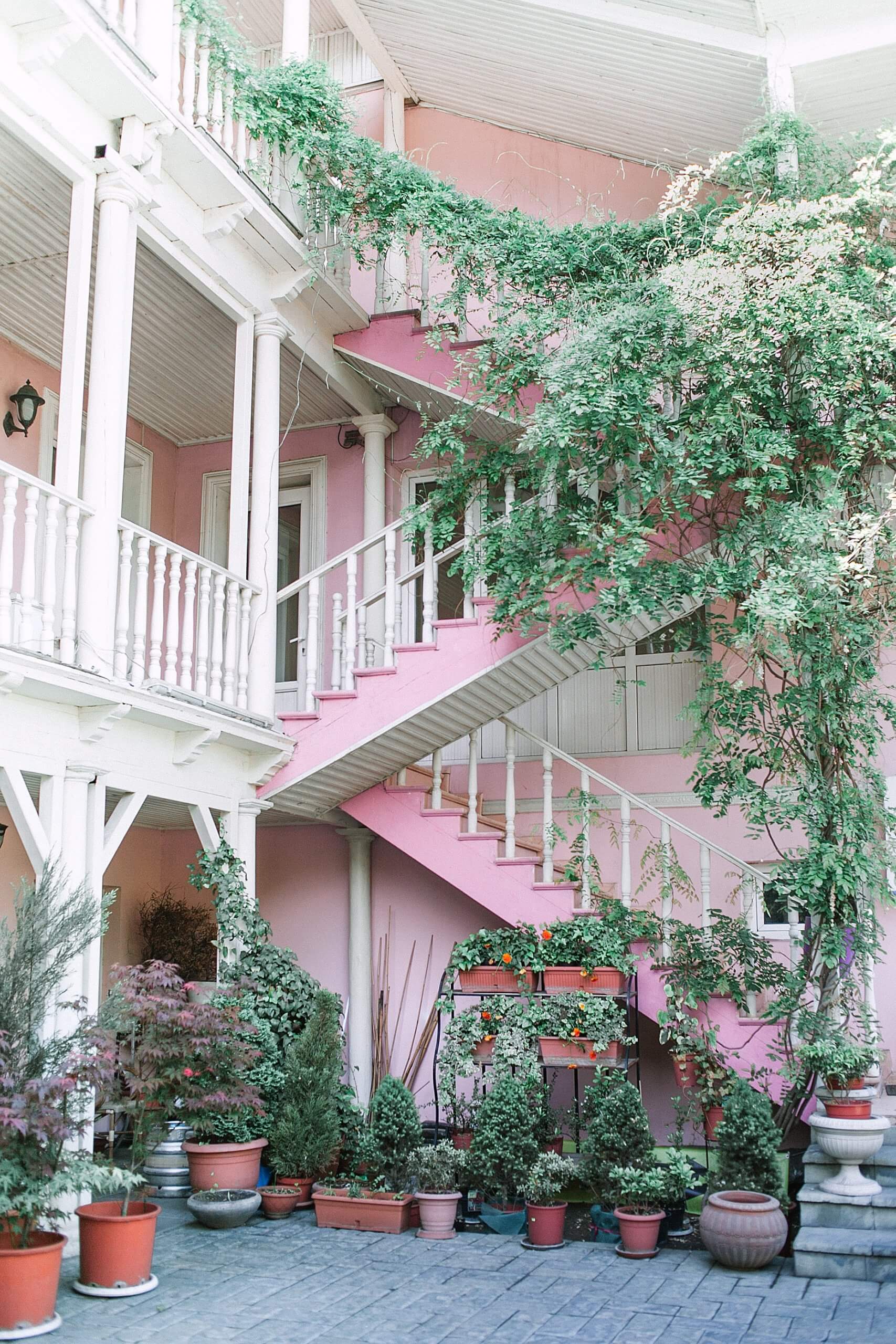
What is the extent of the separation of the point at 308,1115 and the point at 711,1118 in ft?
7.78

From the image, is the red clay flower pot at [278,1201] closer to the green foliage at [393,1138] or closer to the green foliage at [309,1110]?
the green foliage at [309,1110]

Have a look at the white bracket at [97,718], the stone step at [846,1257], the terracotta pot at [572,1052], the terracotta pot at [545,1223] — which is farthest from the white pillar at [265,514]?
the stone step at [846,1257]

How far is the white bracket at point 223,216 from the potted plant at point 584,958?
4887mm

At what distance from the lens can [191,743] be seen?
24.5 ft

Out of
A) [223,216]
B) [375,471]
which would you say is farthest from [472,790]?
[223,216]

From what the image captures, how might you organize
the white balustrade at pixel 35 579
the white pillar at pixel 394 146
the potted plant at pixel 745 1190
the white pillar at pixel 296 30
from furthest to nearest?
the white pillar at pixel 394 146
the white pillar at pixel 296 30
the white balustrade at pixel 35 579
the potted plant at pixel 745 1190

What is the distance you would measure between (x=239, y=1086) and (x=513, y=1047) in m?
1.65

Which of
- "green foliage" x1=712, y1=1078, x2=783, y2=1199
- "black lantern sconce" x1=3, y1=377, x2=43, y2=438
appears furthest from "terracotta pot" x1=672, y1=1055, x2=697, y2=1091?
"black lantern sconce" x1=3, y1=377, x2=43, y2=438

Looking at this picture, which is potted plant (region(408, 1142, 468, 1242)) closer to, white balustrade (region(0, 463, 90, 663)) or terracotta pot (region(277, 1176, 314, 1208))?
terracotta pot (region(277, 1176, 314, 1208))

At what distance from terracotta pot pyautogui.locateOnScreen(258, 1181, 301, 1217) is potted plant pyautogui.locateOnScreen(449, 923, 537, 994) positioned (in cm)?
159

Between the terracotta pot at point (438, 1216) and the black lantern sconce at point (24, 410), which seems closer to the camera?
the terracotta pot at point (438, 1216)

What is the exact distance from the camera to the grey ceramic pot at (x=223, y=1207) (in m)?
6.72

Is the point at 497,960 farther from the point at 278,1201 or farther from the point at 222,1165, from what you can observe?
the point at 222,1165

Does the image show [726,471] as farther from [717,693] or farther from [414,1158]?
[414,1158]
